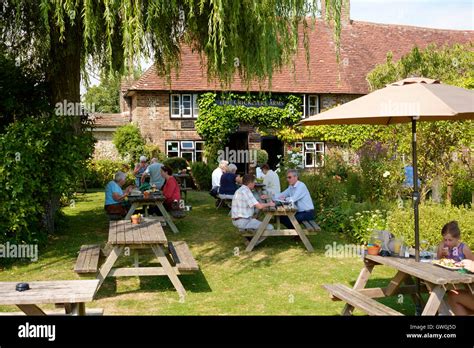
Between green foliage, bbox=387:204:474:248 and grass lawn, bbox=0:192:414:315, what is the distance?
130 centimetres

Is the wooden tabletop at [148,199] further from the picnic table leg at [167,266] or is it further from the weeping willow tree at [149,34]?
the picnic table leg at [167,266]

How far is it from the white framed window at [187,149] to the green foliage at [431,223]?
17.7 m

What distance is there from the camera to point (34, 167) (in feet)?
31.8

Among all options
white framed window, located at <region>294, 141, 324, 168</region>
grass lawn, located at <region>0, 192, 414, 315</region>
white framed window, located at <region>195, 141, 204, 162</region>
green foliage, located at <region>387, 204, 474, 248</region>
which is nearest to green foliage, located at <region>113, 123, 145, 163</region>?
white framed window, located at <region>195, 141, 204, 162</region>

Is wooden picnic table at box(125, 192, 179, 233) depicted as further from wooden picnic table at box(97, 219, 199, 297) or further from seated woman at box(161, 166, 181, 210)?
wooden picnic table at box(97, 219, 199, 297)

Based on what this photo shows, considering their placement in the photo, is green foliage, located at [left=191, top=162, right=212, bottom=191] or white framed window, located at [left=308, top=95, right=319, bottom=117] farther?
white framed window, located at [left=308, top=95, right=319, bottom=117]

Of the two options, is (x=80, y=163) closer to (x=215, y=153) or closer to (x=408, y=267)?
(x=408, y=267)

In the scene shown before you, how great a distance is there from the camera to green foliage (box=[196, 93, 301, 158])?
1061 inches

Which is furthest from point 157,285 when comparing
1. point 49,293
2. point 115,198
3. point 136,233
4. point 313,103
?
point 313,103

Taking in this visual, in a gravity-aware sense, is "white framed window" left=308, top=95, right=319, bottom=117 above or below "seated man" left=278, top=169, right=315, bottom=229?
above

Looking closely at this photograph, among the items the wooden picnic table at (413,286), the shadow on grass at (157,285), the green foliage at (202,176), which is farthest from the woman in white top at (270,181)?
the green foliage at (202,176)

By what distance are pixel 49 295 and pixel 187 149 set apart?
75.7ft
